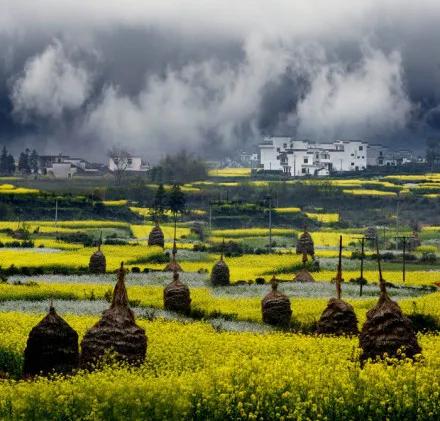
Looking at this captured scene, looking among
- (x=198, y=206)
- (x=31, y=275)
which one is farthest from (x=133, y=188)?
(x=31, y=275)

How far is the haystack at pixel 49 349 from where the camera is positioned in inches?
1062

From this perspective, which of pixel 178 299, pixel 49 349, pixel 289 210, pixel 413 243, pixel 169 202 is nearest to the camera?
pixel 49 349

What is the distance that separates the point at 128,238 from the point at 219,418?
277 feet


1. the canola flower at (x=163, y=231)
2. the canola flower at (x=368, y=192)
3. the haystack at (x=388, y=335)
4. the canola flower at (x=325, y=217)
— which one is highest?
the canola flower at (x=368, y=192)

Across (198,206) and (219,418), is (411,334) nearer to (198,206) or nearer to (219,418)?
(219,418)

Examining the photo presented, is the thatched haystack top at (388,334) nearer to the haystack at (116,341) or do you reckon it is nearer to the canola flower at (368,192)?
the haystack at (116,341)

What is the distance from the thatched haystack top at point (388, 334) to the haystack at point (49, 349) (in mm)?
8779

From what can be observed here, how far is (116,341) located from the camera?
28.2 metres

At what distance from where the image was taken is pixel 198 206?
142375 millimetres

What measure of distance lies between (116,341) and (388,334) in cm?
802

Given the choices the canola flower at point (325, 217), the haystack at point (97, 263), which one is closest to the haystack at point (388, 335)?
the haystack at point (97, 263)

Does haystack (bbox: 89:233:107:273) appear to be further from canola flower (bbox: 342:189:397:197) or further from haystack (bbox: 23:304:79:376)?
canola flower (bbox: 342:189:397:197)

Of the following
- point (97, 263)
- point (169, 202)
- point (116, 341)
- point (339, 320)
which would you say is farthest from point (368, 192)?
point (116, 341)

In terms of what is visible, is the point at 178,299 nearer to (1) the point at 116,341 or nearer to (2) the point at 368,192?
(1) the point at 116,341
